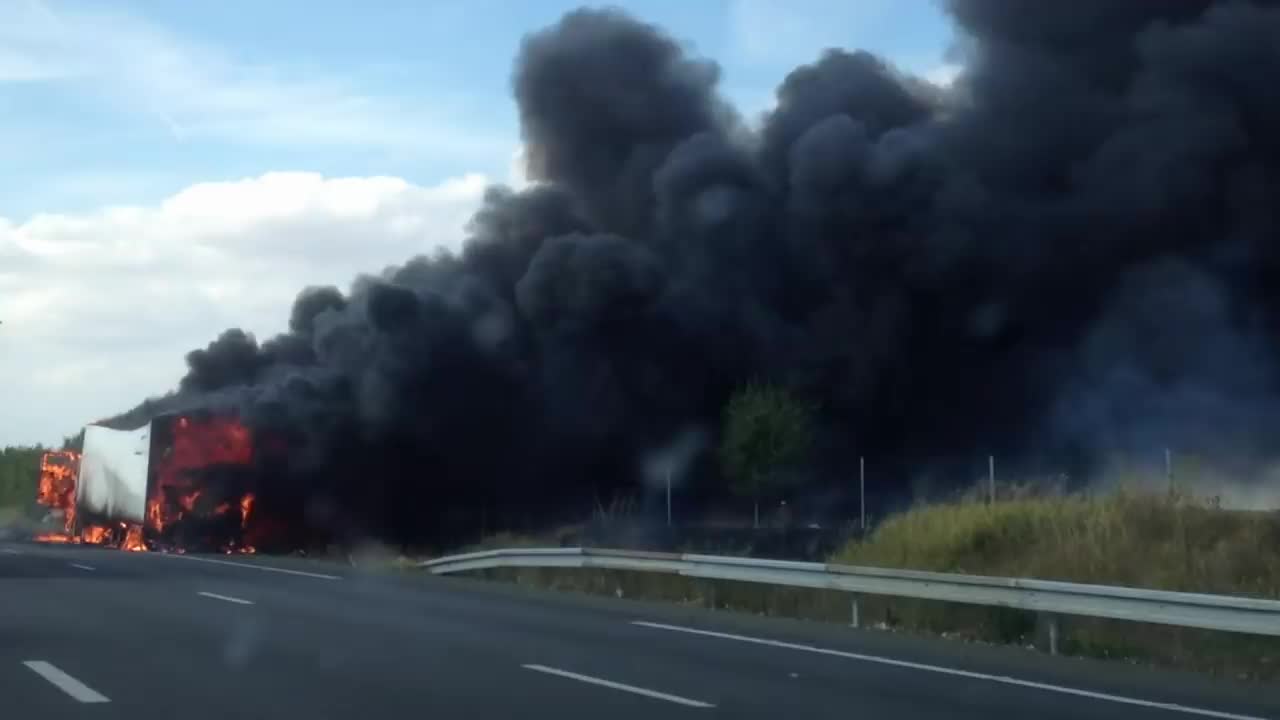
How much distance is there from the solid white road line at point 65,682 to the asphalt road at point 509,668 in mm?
29

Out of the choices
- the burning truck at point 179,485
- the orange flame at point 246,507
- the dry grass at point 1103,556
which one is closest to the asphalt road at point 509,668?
the dry grass at point 1103,556

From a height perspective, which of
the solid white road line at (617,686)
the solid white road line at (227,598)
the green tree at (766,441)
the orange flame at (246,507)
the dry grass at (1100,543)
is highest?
the green tree at (766,441)

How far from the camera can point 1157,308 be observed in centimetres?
3678

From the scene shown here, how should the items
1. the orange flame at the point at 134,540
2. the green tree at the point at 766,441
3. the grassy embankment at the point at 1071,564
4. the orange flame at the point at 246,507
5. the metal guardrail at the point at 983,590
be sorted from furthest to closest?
1. the green tree at the point at 766,441
2. the orange flame at the point at 246,507
3. the orange flame at the point at 134,540
4. the grassy embankment at the point at 1071,564
5. the metal guardrail at the point at 983,590

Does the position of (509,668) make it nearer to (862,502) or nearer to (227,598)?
(227,598)

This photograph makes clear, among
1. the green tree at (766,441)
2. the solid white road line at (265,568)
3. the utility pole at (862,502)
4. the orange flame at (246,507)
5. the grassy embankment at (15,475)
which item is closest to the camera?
the solid white road line at (265,568)

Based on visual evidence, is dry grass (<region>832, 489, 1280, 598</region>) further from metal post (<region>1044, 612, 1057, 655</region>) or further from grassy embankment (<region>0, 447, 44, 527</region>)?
grassy embankment (<region>0, 447, 44, 527</region>)

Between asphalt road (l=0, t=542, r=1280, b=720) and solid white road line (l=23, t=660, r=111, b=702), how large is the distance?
0.03m

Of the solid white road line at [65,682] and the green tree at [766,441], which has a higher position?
the green tree at [766,441]

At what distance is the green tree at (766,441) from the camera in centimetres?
3334

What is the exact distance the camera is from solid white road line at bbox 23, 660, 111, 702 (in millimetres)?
8336

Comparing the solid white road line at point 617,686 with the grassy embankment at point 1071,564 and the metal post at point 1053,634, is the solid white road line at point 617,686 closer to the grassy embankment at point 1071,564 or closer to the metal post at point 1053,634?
the metal post at point 1053,634

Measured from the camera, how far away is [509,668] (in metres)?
9.93

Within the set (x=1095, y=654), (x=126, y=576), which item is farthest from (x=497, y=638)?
(x=126, y=576)
